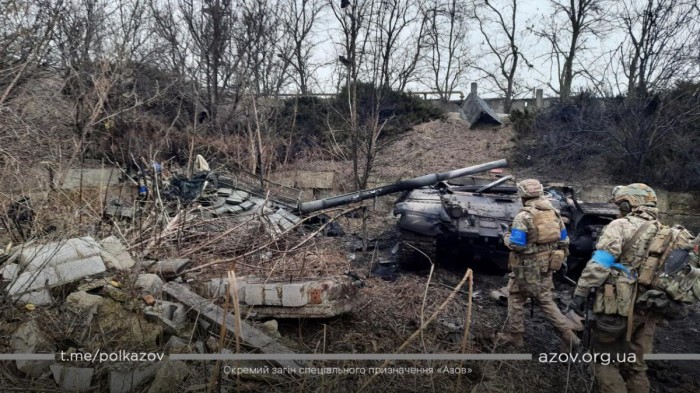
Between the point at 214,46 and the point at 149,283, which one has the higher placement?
the point at 214,46

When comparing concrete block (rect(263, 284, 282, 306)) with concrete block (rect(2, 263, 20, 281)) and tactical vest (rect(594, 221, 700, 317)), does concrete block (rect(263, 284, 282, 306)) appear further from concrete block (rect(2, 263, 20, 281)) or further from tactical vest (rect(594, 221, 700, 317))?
tactical vest (rect(594, 221, 700, 317))

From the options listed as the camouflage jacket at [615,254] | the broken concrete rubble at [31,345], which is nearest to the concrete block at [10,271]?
the broken concrete rubble at [31,345]

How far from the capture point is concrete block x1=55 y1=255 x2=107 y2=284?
3987 millimetres

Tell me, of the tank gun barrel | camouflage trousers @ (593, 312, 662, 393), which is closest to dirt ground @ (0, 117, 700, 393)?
camouflage trousers @ (593, 312, 662, 393)

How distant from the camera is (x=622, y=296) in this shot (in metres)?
3.53

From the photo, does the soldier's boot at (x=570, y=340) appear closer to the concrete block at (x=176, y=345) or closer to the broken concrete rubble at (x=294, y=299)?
the broken concrete rubble at (x=294, y=299)

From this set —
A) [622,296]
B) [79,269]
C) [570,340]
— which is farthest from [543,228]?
[79,269]

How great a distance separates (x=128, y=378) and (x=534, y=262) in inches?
142

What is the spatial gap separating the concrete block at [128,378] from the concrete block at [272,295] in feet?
3.72

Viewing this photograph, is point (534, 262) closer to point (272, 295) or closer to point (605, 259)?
point (605, 259)

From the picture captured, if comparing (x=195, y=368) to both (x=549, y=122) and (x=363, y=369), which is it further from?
(x=549, y=122)

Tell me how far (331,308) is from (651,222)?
2.57m

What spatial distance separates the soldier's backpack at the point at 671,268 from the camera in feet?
11.0

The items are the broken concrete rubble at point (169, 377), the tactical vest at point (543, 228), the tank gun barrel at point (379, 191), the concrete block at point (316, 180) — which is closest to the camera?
the broken concrete rubble at point (169, 377)
